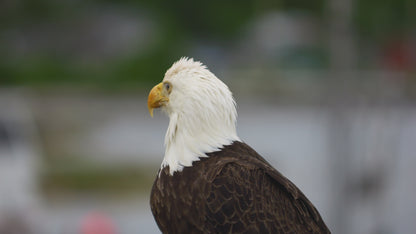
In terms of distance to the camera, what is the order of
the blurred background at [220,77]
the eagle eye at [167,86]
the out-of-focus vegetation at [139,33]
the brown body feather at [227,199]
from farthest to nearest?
the out-of-focus vegetation at [139,33] < the blurred background at [220,77] < the eagle eye at [167,86] < the brown body feather at [227,199]

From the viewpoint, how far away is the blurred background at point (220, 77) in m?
8.73

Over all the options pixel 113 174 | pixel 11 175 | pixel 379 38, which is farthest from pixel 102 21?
pixel 11 175

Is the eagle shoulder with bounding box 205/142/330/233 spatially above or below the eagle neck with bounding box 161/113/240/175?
below

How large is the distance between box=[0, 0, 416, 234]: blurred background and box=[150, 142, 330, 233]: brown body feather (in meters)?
4.23

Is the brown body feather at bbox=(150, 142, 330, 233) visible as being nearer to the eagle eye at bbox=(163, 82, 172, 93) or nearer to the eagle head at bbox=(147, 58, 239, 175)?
the eagle head at bbox=(147, 58, 239, 175)

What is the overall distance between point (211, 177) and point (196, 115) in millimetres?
400

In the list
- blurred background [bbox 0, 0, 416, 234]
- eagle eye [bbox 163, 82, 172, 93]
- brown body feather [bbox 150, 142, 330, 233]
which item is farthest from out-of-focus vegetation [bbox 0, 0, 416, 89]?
brown body feather [bbox 150, 142, 330, 233]

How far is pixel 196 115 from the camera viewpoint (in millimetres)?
3773

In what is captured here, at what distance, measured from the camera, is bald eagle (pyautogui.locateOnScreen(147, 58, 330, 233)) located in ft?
11.6

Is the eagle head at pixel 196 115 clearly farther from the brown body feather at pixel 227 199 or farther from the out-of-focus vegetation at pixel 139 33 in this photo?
the out-of-focus vegetation at pixel 139 33

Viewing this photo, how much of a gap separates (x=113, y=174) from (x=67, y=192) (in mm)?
1099

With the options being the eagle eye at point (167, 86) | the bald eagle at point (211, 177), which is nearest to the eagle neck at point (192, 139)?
the bald eagle at point (211, 177)

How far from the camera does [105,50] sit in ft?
89.4

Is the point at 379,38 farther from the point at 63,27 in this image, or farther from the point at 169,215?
the point at 169,215
